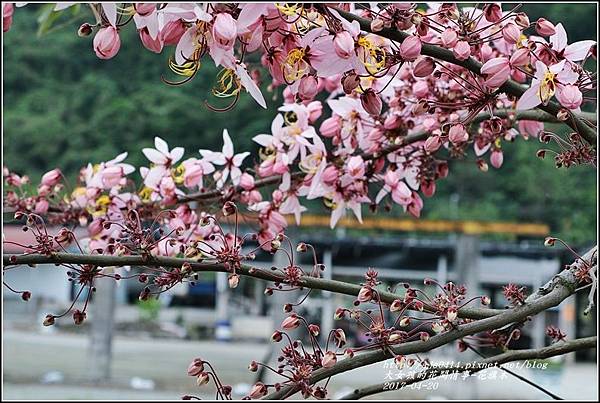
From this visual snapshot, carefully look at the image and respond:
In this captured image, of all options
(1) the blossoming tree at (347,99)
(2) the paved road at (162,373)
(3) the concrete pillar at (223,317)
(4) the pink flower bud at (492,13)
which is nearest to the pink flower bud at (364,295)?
(1) the blossoming tree at (347,99)

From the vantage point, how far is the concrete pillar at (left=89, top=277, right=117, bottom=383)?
6.47 metres

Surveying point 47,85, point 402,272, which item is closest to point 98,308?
point 402,272

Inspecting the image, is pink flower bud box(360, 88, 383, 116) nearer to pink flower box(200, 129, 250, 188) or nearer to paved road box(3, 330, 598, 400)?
pink flower box(200, 129, 250, 188)

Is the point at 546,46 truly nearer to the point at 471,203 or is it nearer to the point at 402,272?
the point at 402,272

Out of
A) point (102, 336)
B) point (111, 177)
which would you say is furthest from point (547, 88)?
point (102, 336)

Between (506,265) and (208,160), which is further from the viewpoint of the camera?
(506,265)

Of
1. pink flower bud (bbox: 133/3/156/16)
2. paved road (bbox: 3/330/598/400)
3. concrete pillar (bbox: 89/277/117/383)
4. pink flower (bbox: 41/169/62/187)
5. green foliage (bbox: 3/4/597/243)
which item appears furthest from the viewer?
green foliage (bbox: 3/4/597/243)

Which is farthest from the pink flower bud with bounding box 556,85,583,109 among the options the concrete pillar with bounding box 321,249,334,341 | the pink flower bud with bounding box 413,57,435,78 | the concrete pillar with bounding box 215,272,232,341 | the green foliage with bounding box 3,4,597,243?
the green foliage with bounding box 3,4,597,243

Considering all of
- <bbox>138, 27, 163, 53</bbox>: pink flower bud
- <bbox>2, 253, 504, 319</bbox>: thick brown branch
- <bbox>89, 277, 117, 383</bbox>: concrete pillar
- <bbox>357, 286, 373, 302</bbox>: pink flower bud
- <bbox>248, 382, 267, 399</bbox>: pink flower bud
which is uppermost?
<bbox>89, 277, 117, 383</bbox>: concrete pillar

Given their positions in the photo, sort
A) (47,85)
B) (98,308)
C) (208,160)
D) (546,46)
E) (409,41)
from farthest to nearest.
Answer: (47,85) < (98,308) < (208,160) < (546,46) < (409,41)

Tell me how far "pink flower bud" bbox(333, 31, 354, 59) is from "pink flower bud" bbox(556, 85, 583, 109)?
0.58 feet

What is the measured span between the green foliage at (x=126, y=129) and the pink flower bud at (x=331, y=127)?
1100 centimetres

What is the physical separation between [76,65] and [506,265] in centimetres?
1102

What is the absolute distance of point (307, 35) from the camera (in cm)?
56
